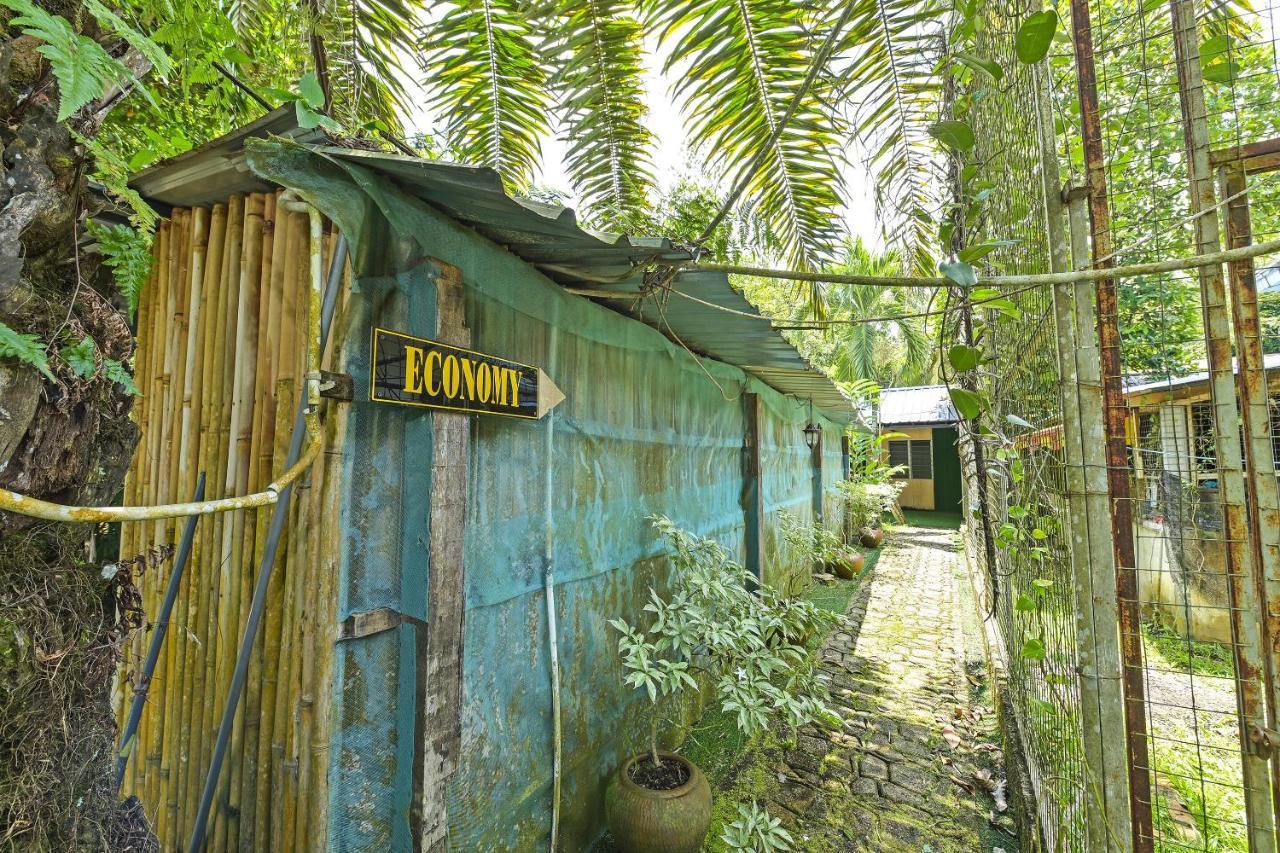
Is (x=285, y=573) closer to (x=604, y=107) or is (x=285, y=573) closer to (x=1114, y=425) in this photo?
(x=1114, y=425)

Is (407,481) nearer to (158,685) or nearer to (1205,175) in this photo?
(158,685)

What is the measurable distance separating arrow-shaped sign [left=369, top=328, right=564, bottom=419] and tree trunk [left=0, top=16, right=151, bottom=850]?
61 cm

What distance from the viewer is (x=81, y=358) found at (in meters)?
1.18

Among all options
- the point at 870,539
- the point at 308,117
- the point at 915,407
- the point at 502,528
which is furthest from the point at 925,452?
the point at 308,117

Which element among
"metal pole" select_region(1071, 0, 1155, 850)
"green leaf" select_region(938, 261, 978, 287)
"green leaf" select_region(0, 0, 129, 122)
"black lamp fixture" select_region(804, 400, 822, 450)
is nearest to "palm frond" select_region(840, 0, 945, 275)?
"metal pole" select_region(1071, 0, 1155, 850)

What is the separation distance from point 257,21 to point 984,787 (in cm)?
598

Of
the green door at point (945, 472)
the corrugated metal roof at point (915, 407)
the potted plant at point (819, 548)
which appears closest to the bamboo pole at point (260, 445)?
the potted plant at point (819, 548)

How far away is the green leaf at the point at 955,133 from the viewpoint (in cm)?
158

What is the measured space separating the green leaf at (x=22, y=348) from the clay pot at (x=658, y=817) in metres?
2.67

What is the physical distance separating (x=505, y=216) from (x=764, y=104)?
2.16m

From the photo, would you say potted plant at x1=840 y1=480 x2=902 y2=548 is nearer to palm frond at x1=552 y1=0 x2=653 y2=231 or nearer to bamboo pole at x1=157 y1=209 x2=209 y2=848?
palm frond at x1=552 y1=0 x2=653 y2=231

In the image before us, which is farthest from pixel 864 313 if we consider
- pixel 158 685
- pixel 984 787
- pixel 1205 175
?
pixel 158 685

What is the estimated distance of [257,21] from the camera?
283 centimetres

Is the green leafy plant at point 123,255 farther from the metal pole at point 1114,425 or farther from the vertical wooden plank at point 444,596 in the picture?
the metal pole at point 1114,425
